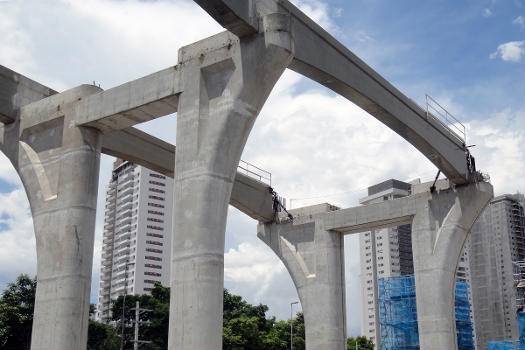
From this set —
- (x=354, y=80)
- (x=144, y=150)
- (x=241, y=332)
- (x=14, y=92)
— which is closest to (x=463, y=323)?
(x=241, y=332)

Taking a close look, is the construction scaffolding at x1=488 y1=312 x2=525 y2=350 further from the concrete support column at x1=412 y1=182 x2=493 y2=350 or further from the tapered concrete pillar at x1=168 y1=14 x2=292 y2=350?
the tapered concrete pillar at x1=168 y1=14 x2=292 y2=350

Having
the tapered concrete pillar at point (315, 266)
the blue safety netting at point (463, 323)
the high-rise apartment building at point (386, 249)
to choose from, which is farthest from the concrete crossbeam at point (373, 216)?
the high-rise apartment building at point (386, 249)

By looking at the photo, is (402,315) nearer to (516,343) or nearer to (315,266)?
(516,343)

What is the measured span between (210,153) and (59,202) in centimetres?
650

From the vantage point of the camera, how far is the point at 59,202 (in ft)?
69.4

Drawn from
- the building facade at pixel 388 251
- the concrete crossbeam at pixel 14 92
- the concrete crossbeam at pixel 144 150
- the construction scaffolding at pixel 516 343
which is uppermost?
the building facade at pixel 388 251

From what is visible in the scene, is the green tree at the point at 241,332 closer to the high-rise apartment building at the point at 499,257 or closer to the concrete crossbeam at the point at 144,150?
the concrete crossbeam at the point at 144,150

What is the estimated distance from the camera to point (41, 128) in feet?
75.0

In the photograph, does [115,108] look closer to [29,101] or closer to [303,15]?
[29,101]

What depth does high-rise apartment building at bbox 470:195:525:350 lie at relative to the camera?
298 feet

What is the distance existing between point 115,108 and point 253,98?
5.40 meters

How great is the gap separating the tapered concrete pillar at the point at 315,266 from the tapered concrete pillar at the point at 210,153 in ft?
56.8

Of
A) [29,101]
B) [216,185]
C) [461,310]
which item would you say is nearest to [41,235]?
[29,101]

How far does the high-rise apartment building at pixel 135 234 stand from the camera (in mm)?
144000
